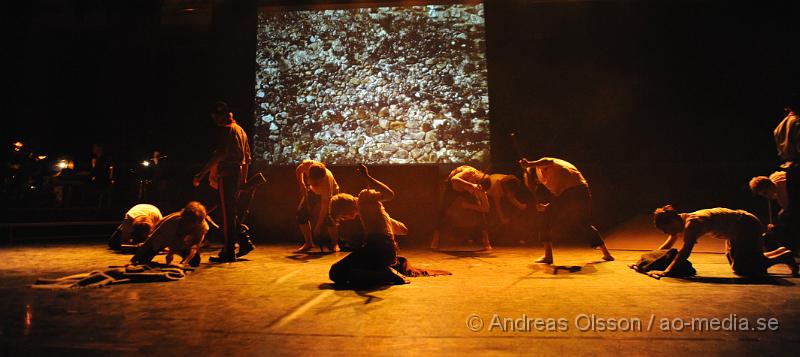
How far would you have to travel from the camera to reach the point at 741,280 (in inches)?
137

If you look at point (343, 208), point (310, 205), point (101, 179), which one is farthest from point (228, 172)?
point (101, 179)

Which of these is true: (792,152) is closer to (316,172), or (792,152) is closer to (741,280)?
(741,280)

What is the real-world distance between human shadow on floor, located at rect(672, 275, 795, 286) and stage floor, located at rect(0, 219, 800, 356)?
0.02m

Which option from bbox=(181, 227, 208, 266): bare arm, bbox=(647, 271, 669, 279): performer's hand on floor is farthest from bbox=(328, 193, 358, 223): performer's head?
bbox=(647, 271, 669, 279): performer's hand on floor

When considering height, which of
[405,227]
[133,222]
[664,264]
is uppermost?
[405,227]

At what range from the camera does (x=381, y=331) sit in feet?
7.09

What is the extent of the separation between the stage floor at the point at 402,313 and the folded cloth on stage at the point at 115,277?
160 millimetres

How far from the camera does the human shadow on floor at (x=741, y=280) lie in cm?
339

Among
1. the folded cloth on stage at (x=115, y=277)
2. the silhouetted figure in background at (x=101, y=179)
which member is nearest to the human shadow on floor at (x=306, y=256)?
the folded cloth on stage at (x=115, y=277)

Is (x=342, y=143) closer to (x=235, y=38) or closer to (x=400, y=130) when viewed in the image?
(x=400, y=130)

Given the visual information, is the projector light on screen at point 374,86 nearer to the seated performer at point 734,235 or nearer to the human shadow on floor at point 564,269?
the human shadow on floor at point 564,269

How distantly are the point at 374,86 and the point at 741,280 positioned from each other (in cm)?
596

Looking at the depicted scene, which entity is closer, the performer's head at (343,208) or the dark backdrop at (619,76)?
the performer's head at (343,208)

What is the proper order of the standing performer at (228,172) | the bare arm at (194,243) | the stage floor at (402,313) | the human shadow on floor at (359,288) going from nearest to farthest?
the stage floor at (402,313), the human shadow on floor at (359,288), the bare arm at (194,243), the standing performer at (228,172)
